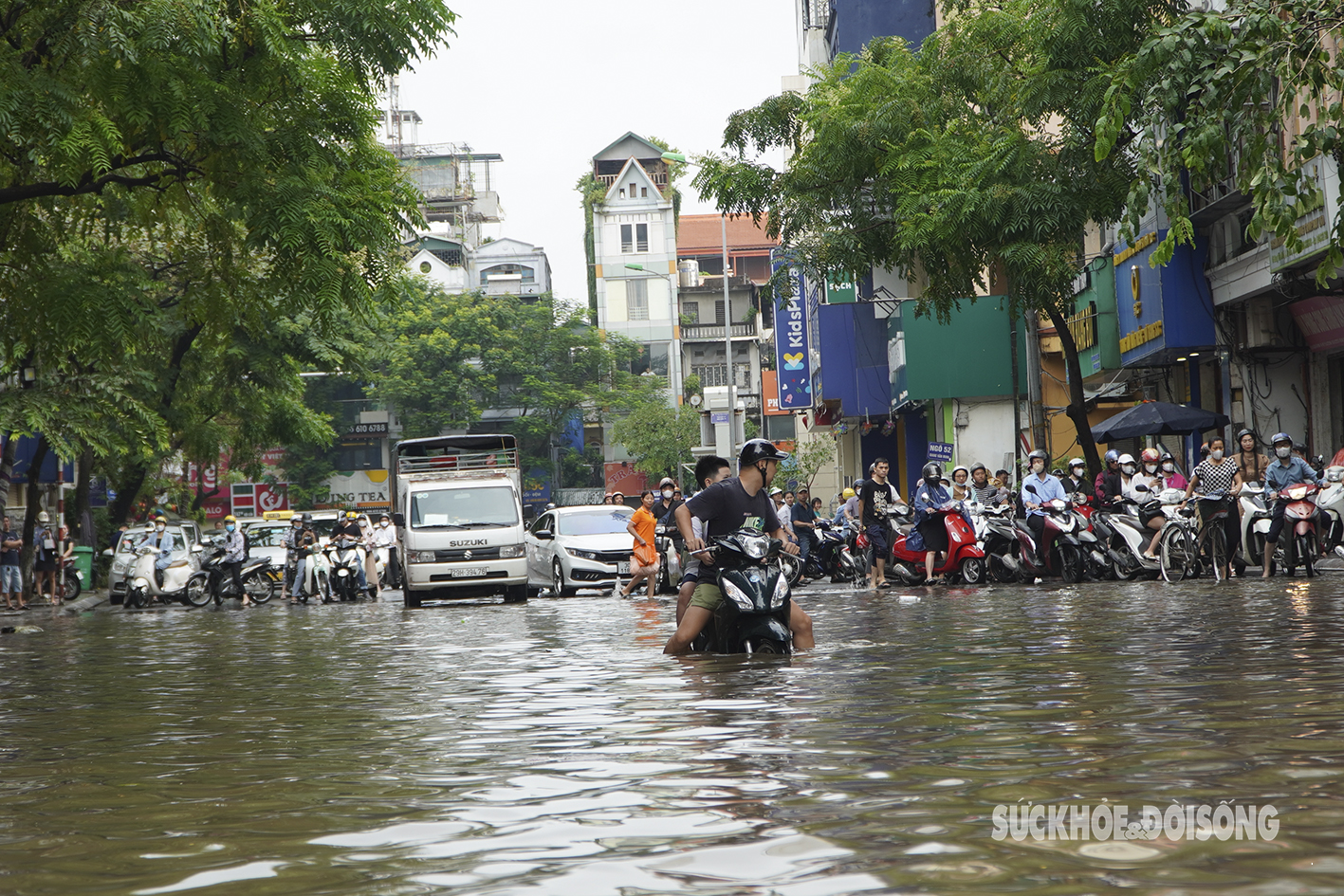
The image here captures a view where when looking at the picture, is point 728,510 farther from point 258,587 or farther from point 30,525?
point 30,525

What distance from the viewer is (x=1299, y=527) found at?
18.0 m

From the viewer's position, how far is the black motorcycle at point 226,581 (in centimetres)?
3005

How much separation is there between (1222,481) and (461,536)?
1132 centimetres

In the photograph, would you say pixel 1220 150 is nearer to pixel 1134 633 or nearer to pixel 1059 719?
pixel 1134 633

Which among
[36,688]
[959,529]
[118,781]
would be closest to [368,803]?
[118,781]

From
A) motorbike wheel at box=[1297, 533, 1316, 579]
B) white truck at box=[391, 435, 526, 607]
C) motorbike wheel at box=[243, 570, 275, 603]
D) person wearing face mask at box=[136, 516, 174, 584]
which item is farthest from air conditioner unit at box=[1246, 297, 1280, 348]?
person wearing face mask at box=[136, 516, 174, 584]

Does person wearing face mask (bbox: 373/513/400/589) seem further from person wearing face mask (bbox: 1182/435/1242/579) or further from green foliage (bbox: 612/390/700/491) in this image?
green foliage (bbox: 612/390/700/491)

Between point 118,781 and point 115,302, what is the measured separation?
303 inches

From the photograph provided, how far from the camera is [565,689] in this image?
9.47m

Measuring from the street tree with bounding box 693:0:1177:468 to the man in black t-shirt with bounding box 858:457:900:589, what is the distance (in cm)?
411

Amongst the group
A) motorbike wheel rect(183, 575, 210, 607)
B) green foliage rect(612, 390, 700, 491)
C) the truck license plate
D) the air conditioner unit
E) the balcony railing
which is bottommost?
motorbike wheel rect(183, 575, 210, 607)

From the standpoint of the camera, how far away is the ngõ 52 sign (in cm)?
4931

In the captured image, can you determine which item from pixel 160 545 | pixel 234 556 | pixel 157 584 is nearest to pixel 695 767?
pixel 234 556

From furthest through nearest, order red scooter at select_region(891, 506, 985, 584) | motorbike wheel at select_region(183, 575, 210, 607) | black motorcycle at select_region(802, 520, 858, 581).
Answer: motorbike wheel at select_region(183, 575, 210, 607), black motorcycle at select_region(802, 520, 858, 581), red scooter at select_region(891, 506, 985, 584)
